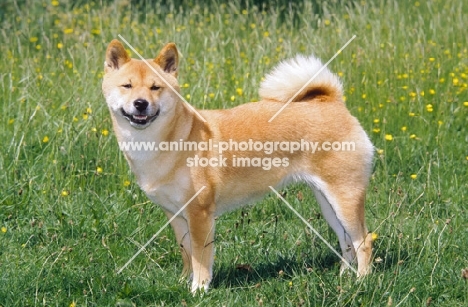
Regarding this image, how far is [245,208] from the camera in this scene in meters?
4.95

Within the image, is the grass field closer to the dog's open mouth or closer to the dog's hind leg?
the dog's hind leg

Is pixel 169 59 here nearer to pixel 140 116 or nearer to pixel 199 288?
pixel 140 116

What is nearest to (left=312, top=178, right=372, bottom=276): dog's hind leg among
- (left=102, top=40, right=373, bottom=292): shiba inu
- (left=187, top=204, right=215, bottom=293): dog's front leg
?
(left=102, top=40, right=373, bottom=292): shiba inu

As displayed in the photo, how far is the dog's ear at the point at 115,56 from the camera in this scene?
4.08 m

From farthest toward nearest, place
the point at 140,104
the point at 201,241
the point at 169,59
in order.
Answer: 1. the point at 169,59
2. the point at 201,241
3. the point at 140,104

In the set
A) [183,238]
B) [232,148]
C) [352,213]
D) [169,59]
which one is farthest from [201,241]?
[169,59]

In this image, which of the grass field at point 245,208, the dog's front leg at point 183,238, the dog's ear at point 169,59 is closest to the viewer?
the grass field at point 245,208

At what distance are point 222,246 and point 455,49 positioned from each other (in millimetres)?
3350

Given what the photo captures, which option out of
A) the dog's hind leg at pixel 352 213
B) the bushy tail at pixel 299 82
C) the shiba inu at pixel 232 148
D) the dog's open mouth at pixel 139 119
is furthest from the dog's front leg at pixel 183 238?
the bushy tail at pixel 299 82

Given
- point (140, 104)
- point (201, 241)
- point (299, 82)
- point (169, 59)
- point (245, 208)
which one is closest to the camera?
point (140, 104)

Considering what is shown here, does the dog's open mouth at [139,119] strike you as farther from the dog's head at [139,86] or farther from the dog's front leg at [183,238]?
the dog's front leg at [183,238]

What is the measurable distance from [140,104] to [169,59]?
0.45 m

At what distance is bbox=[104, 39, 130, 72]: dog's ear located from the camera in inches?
161

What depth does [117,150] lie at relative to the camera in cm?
520
